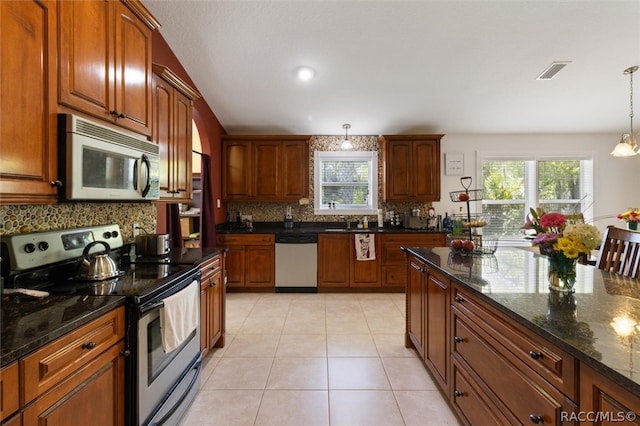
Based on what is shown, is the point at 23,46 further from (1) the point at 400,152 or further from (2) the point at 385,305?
(1) the point at 400,152

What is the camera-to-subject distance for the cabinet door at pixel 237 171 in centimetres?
437

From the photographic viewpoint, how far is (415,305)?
7.64 feet

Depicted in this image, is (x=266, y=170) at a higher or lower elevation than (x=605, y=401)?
higher

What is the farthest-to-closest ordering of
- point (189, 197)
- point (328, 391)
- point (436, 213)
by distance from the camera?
point (436, 213), point (189, 197), point (328, 391)

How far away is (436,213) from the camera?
472 cm

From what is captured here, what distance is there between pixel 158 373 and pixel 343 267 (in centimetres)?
290

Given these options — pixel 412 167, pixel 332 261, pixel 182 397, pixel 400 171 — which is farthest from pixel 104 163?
pixel 412 167

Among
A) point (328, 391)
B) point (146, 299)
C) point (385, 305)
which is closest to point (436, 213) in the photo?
point (385, 305)

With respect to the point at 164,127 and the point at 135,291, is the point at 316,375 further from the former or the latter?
the point at 164,127

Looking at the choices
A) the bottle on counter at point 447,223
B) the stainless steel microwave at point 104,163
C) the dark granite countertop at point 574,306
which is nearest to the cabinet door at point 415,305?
the dark granite countertop at point 574,306

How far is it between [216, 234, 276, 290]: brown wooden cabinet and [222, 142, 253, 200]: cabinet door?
75 cm

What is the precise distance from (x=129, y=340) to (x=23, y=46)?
4.08ft

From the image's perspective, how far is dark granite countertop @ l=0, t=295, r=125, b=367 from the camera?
814mm

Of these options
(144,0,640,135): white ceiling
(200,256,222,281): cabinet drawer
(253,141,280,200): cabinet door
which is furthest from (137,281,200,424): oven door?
(253,141,280,200): cabinet door
